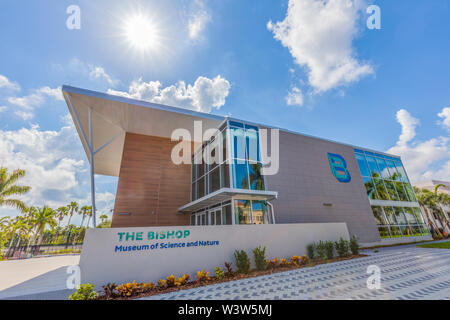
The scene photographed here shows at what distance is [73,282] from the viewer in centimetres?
632

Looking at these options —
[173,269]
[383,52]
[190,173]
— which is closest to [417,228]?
[383,52]

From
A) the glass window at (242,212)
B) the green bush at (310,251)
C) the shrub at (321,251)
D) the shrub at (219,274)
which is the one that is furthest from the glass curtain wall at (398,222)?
the shrub at (219,274)

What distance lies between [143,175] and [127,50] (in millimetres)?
8548

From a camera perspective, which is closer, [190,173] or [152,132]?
[152,132]

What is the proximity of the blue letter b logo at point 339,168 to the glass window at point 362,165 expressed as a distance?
7.51ft

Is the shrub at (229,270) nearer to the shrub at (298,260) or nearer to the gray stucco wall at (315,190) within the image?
the shrub at (298,260)

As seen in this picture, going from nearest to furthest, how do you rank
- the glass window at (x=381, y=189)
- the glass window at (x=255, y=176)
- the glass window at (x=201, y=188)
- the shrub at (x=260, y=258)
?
the shrub at (x=260, y=258), the glass window at (x=255, y=176), the glass window at (x=201, y=188), the glass window at (x=381, y=189)

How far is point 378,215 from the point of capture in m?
16.8

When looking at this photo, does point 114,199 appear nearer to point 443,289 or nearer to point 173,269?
point 173,269

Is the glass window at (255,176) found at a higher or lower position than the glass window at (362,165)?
lower

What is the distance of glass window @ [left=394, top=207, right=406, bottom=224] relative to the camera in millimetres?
17672

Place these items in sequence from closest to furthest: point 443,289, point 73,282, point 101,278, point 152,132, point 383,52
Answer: point 443,289
point 101,278
point 73,282
point 383,52
point 152,132

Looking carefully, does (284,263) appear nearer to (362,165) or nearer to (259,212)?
(259,212)

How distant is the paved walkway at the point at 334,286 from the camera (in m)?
4.91
